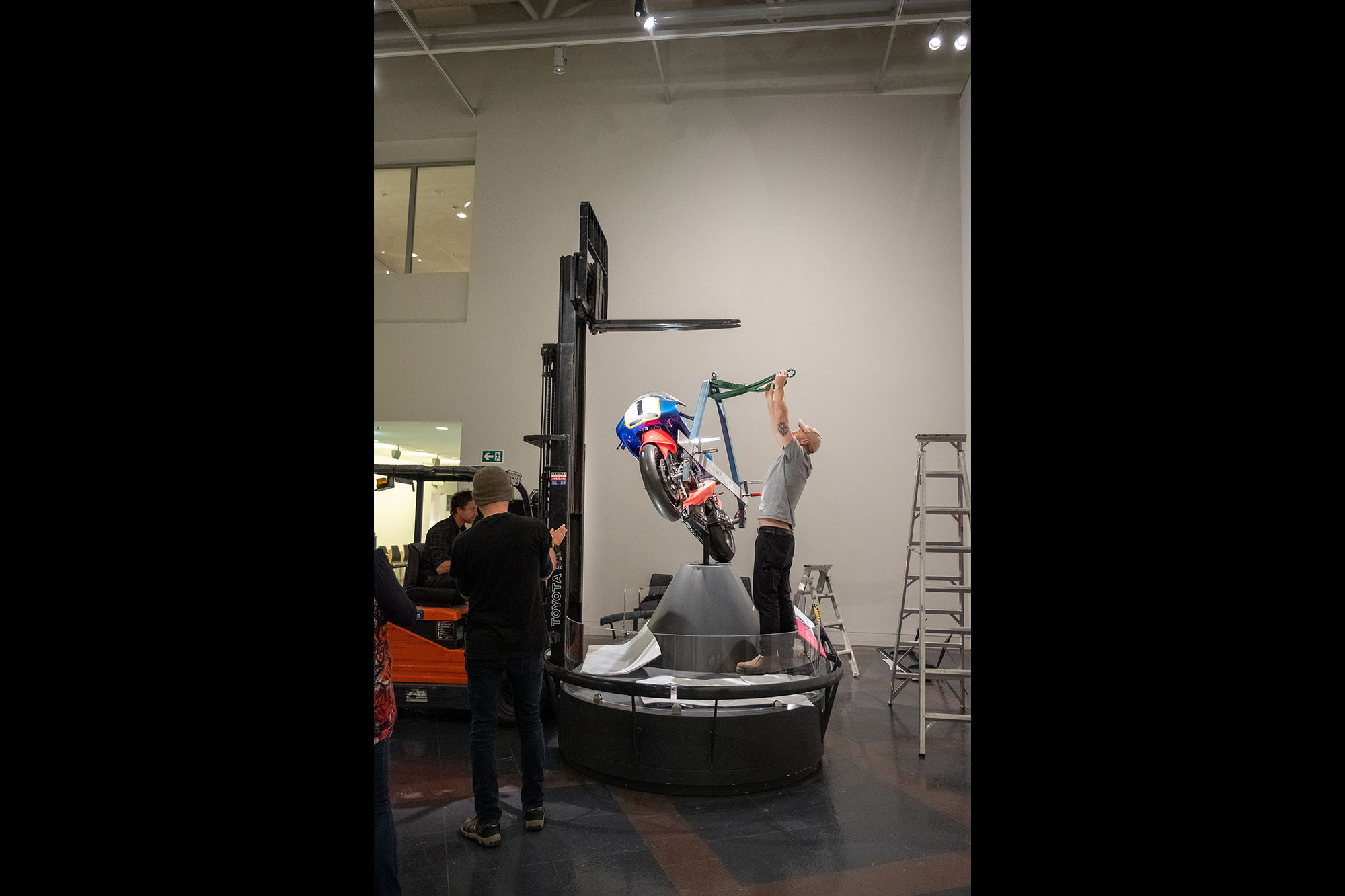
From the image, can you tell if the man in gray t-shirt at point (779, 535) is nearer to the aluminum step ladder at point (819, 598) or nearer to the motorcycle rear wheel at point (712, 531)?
the motorcycle rear wheel at point (712, 531)

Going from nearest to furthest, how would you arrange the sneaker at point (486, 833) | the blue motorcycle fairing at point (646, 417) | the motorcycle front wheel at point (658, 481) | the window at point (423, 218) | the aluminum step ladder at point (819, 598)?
the sneaker at point (486, 833) → the motorcycle front wheel at point (658, 481) → the blue motorcycle fairing at point (646, 417) → the aluminum step ladder at point (819, 598) → the window at point (423, 218)

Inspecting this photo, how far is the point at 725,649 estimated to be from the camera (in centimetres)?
418

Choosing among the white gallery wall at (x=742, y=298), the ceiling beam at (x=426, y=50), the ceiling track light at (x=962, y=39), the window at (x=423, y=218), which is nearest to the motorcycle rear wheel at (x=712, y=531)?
the white gallery wall at (x=742, y=298)

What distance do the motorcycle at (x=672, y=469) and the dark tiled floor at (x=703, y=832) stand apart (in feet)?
5.29

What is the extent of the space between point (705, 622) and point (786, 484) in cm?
105

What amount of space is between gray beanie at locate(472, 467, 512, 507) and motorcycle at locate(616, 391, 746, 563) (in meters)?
1.49

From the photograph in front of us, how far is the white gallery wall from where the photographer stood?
27.2 feet

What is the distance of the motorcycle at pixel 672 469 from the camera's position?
186 inches

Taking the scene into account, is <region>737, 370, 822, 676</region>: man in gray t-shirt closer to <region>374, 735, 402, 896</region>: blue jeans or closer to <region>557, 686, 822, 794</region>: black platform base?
<region>557, 686, 822, 794</region>: black platform base

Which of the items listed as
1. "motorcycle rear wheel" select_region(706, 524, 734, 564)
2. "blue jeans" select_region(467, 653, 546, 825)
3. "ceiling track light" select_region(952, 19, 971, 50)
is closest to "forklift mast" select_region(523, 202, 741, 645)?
"motorcycle rear wheel" select_region(706, 524, 734, 564)
